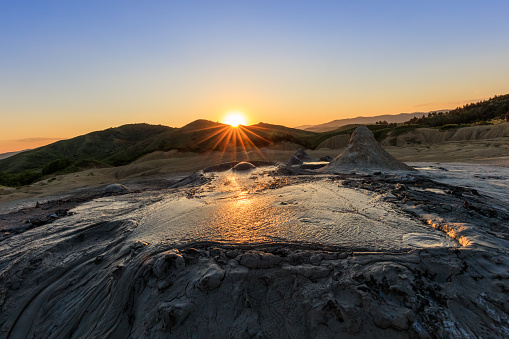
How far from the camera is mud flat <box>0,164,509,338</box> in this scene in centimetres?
248

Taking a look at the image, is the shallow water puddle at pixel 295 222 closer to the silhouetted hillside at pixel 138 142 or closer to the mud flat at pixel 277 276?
the mud flat at pixel 277 276

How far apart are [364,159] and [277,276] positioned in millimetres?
10665

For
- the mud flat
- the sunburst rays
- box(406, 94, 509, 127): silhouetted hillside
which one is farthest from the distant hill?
the mud flat

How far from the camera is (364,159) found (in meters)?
12.1

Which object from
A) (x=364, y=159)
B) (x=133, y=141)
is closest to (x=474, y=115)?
(x=364, y=159)

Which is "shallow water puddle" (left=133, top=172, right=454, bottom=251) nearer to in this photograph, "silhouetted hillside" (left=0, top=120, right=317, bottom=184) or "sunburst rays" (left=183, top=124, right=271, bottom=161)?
"silhouetted hillside" (left=0, top=120, right=317, bottom=184)

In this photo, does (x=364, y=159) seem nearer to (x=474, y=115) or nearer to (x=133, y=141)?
(x=474, y=115)

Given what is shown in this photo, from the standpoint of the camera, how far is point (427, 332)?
2.24m

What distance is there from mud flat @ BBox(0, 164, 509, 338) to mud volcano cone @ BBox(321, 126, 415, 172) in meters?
6.32

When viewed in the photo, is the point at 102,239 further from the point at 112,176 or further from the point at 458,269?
the point at 112,176

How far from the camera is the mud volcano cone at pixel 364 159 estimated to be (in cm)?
1159

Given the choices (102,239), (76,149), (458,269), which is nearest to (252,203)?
(102,239)

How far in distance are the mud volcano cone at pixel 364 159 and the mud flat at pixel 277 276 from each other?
6.32m

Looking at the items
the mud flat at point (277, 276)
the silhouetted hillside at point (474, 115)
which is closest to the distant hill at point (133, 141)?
the silhouetted hillside at point (474, 115)
